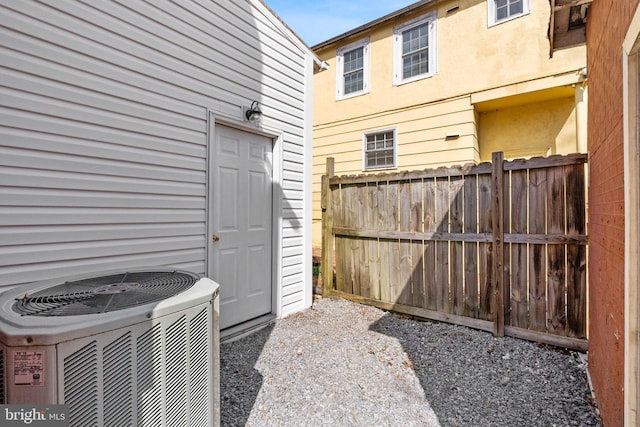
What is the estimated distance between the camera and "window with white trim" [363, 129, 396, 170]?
7.66 metres

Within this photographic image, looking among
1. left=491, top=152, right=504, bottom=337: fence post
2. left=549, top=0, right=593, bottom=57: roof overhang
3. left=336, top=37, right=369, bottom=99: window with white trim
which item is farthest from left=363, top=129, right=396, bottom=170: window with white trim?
left=549, top=0, right=593, bottom=57: roof overhang

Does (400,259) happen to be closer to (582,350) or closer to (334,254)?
(334,254)

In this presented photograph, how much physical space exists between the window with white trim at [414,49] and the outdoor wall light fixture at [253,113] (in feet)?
15.5

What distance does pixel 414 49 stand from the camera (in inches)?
285

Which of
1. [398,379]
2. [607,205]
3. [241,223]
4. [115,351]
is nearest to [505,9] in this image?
[607,205]

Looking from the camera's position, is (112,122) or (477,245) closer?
(112,122)

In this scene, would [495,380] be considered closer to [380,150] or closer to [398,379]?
[398,379]

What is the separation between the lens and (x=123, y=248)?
2723mm

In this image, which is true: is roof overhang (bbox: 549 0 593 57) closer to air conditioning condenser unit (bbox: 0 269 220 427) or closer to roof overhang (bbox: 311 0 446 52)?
air conditioning condenser unit (bbox: 0 269 220 427)

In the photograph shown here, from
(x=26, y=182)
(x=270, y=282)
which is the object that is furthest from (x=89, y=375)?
(x=270, y=282)

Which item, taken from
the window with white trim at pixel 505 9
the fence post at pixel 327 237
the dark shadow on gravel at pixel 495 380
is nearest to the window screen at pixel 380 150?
the window with white trim at pixel 505 9

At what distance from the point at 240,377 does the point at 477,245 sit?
110 inches

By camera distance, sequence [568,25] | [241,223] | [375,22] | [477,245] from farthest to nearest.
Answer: [375,22], [241,223], [477,245], [568,25]

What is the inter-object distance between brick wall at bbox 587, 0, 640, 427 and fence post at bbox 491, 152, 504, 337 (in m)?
0.86
